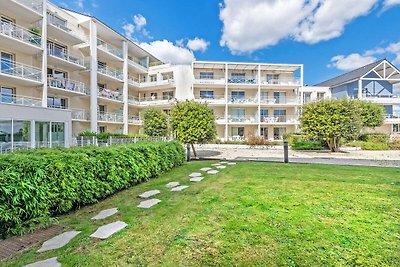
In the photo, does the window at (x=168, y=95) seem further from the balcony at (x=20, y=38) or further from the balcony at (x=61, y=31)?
the balcony at (x=20, y=38)

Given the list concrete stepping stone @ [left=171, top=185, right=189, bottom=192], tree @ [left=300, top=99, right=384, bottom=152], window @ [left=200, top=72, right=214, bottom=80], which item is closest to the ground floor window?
window @ [left=200, top=72, right=214, bottom=80]

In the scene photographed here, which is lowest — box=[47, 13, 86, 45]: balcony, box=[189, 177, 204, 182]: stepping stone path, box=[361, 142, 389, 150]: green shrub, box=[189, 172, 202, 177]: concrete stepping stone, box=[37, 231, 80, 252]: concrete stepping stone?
box=[37, 231, 80, 252]: concrete stepping stone

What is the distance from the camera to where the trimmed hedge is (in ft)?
12.1

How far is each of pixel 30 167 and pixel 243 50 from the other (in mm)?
42239

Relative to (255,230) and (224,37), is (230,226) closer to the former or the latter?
(255,230)

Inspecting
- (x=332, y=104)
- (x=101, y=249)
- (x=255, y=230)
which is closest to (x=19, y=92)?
(x=101, y=249)

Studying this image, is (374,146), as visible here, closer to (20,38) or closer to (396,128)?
(396,128)

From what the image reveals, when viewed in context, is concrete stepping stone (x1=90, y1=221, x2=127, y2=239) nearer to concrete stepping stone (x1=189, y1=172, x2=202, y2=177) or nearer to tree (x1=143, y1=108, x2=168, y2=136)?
concrete stepping stone (x1=189, y1=172, x2=202, y2=177)

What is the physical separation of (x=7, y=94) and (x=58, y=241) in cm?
1982

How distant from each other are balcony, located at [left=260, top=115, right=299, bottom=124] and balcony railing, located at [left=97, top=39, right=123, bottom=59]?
2158 centimetres

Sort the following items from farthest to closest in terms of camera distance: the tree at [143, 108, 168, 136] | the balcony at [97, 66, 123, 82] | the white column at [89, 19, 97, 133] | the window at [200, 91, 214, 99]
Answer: the window at [200, 91, 214, 99], the balcony at [97, 66, 123, 82], the white column at [89, 19, 97, 133], the tree at [143, 108, 168, 136]

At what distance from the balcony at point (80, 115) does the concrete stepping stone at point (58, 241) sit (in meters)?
21.8

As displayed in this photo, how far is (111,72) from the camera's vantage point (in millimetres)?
27688

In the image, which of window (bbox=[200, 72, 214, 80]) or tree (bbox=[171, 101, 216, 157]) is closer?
tree (bbox=[171, 101, 216, 157])
